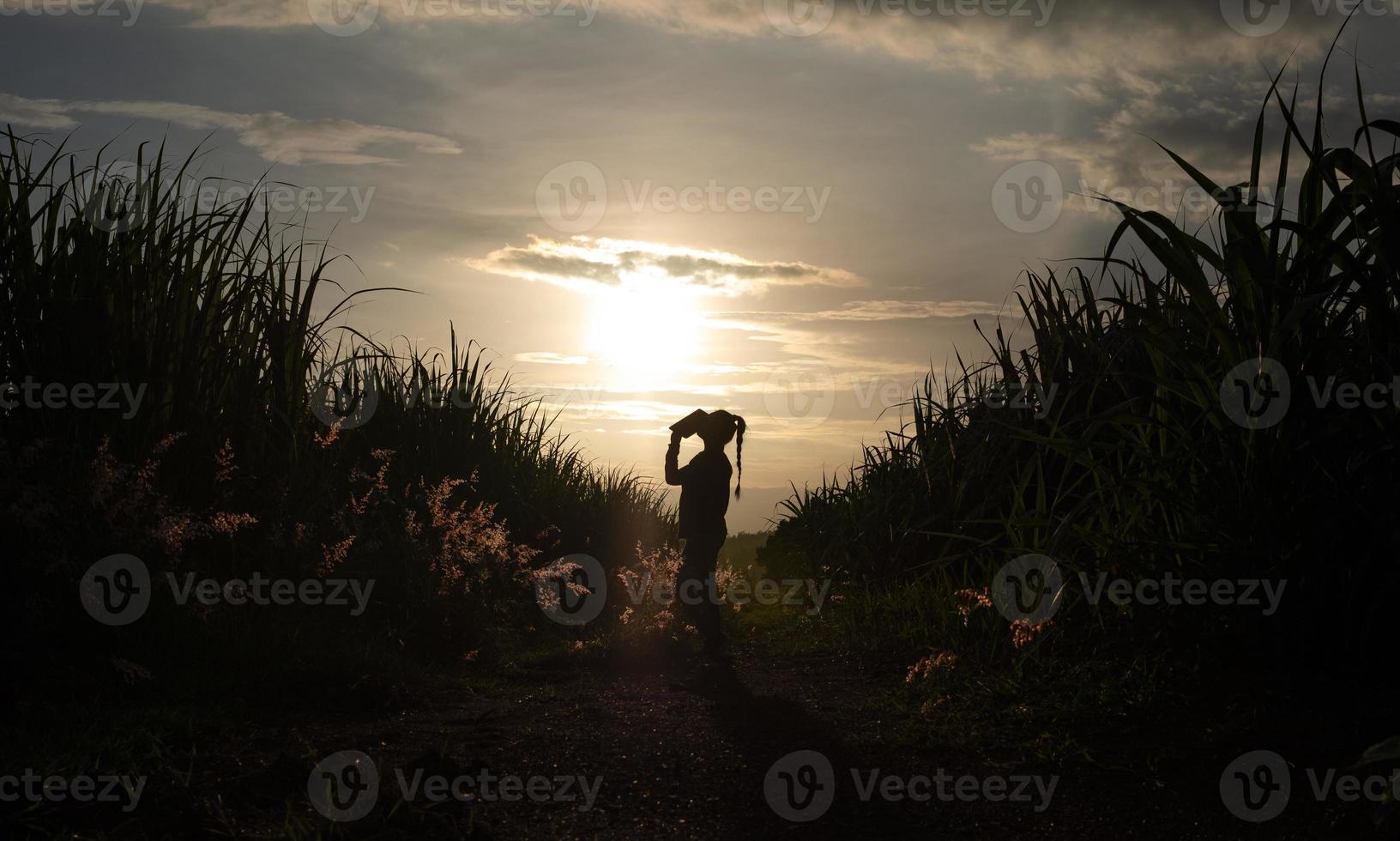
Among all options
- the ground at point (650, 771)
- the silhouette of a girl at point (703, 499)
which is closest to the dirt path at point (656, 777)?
the ground at point (650, 771)

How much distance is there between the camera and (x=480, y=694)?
5.28 metres

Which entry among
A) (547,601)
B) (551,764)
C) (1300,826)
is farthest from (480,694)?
(1300,826)

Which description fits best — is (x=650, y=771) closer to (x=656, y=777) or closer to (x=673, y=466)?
(x=656, y=777)

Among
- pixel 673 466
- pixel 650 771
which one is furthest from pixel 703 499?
pixel 650 771

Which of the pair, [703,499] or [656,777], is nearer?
[656,777]

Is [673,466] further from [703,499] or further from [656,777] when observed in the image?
[656,777]

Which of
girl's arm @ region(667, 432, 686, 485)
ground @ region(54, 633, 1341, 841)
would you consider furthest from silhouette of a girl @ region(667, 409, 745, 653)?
ground @ region(54, 633, 1341, 841)

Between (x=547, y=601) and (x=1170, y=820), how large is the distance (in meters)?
4.97

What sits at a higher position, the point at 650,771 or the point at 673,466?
the point at 673,466

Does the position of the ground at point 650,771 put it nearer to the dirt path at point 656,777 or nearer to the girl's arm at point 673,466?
the dirt path at point 656,777

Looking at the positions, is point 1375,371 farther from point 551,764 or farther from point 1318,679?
point 551,764

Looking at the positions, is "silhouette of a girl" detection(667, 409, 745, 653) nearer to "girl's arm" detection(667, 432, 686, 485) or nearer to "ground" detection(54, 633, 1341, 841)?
"girl's arm" detection(667, 432, 686, 485)

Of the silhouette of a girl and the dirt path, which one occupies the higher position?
the silhouette of a girl

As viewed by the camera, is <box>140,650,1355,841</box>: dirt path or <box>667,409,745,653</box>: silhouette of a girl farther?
<box>667,409,745,653</box>: silhouette of a girl
